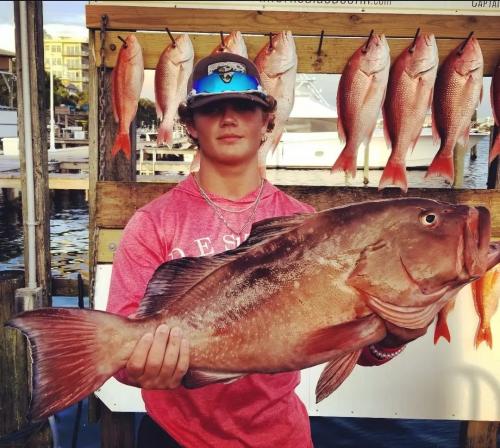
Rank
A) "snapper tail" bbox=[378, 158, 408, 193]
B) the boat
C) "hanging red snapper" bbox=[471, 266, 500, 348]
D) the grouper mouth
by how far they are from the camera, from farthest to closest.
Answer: the boat → "hanging red snapper" bbox=[471, 266, 500, 348] → "snapper tail" bbox=[378, 158, 408, 193] → the grouper mouth

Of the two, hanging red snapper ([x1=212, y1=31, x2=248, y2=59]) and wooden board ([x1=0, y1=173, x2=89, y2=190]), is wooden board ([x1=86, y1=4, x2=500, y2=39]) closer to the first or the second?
hanging red snapper ([x1=212, y1=31, x2=248, y2=59])

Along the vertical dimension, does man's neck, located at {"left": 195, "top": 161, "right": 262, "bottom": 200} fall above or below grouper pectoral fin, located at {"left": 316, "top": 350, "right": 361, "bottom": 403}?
above

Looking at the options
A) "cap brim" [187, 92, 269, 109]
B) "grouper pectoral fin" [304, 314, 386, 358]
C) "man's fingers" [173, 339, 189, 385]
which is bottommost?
"man's fingers" [173, 339, 189, 385]

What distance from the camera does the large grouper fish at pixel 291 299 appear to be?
1.56m

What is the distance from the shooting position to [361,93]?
130 inches

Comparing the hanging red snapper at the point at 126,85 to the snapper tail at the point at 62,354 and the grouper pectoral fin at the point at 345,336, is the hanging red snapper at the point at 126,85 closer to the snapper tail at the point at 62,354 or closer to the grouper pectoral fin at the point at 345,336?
the snapper tail at the point at 62,354

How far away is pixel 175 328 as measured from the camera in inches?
65.1

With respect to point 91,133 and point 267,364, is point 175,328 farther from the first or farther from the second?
point 91,133

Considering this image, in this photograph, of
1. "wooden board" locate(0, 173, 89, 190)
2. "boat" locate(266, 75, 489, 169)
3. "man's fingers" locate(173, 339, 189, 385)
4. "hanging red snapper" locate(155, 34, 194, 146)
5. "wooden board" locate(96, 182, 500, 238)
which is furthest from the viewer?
"boat" locate(266, 75, 489, 169)

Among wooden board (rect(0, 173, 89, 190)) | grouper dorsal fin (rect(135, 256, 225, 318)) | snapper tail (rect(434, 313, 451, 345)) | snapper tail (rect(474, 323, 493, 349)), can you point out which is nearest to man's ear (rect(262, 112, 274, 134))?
grouper dorsal fin (rect(135, 256, 225, 318))

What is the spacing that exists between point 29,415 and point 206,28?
260 cm

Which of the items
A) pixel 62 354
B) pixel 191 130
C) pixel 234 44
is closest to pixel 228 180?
pixel 191 130

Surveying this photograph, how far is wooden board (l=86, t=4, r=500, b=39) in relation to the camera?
3.42 metres

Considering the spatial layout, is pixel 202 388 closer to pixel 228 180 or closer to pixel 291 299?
pixel 291 299
